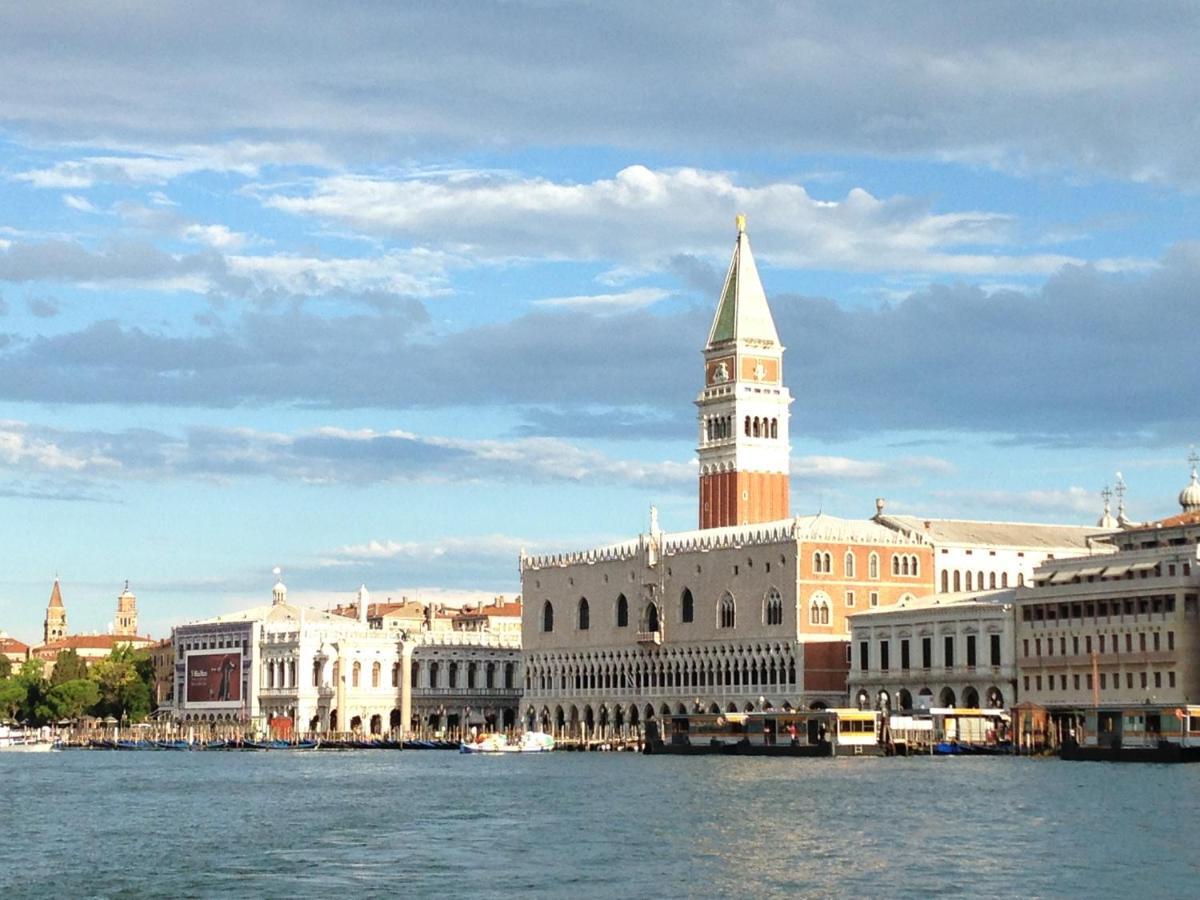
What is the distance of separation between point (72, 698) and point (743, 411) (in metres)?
63.8

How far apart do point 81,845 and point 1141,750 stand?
1966 inches

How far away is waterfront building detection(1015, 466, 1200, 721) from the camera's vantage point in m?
105

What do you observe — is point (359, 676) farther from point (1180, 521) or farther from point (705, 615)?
point (1180, 521)

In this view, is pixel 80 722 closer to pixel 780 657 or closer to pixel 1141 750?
pixel 780 657

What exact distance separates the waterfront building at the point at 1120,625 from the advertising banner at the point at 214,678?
259 ft

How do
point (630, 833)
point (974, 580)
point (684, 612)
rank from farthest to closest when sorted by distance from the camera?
1. point (684, 612)
2. point (974, 580)
3. point (630, 833)

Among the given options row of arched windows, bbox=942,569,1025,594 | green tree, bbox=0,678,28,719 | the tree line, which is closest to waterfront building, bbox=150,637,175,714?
the tree line

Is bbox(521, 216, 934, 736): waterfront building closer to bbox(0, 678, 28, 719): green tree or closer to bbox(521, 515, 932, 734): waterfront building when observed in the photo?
bbox(521, 515, 932, 734): waterfront building

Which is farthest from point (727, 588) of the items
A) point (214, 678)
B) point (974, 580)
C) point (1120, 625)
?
point (214, 678)

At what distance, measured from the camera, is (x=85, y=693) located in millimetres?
185625

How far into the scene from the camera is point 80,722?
7466 inches

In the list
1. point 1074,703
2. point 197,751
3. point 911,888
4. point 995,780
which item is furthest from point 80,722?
point 911,888

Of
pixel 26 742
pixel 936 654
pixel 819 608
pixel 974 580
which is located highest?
pixel 974 580

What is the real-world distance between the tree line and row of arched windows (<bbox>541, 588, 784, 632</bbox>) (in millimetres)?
47618
